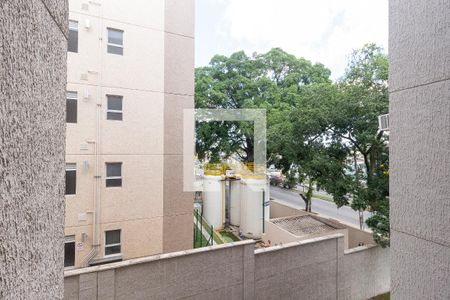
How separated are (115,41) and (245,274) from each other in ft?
16.7

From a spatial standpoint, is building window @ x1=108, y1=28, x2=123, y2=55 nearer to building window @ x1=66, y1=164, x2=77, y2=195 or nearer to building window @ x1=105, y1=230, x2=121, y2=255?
building window @ x1=66, y1=164, x2=77, y2=195

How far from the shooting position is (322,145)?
6.31 metres

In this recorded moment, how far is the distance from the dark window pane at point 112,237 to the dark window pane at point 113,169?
114 centimetres

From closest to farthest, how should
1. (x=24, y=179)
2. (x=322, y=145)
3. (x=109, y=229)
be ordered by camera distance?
(x=24, y=179) < (x=109, y=229) < (x=322, y=145)

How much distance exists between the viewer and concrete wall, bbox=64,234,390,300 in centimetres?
333

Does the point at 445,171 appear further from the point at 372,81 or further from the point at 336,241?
the point at 372,81

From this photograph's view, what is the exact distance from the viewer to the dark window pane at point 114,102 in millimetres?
4984

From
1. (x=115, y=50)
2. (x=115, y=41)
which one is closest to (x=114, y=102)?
(x=115, y=50)

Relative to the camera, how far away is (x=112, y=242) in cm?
499

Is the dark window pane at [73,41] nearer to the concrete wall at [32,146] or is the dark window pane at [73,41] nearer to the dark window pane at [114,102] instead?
the dark window pane at [114,102]

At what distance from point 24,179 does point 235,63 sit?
425 inches

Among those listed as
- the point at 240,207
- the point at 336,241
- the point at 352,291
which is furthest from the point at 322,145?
the point at 240,207

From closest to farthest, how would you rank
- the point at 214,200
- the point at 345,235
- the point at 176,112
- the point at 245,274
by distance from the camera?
the point at 245,274 < the point at 176,112 < the point at 345,235 < the point at 214,200

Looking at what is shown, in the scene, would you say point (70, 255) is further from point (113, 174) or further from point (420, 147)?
point (420, 147)
